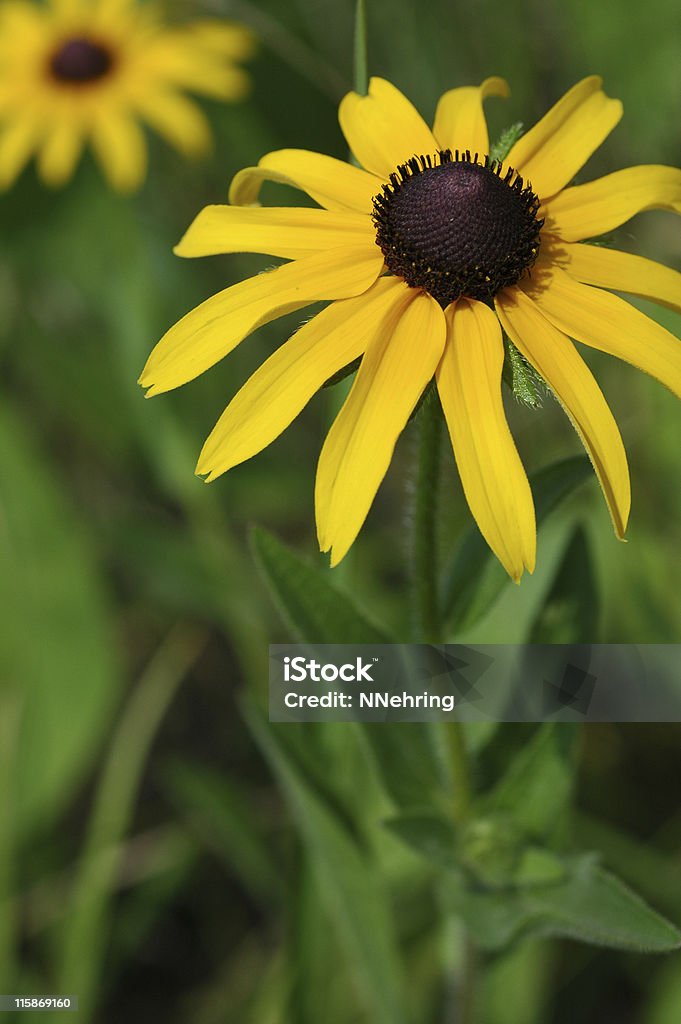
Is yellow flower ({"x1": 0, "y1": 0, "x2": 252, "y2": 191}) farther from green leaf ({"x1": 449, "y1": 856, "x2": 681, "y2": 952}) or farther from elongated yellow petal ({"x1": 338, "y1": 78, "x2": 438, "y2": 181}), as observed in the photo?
green leaf ({"x1": 449, "y1": 856, "x2": 681, "y2": 952})

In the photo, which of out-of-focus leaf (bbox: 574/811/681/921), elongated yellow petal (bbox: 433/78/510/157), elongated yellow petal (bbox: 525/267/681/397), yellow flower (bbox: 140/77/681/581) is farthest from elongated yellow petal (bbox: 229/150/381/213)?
out-of-focus leaf (bbox: 574/811/681/921)

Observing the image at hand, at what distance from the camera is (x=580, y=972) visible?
6.00ft

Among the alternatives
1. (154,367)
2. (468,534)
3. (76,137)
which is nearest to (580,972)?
(468,534)

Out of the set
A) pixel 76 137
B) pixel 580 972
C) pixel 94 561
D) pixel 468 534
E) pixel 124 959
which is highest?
pixel 76 137

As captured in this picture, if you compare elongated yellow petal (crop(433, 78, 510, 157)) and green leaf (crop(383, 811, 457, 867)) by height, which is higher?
elongated yellow petal (crop(433, 78, 510, 157))

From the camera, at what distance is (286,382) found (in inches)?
37.4

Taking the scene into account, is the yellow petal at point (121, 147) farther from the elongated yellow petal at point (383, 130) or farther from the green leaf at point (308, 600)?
the green leaf at point (308, 600)

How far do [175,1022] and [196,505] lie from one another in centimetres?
108

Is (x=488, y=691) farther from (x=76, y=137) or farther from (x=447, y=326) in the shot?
(x=76, y=137)

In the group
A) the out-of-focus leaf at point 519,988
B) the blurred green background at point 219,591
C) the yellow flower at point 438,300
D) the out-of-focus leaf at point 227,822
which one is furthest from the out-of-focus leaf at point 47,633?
the yellow flower at point 438,300

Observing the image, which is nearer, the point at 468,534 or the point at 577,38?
the point at 468,534

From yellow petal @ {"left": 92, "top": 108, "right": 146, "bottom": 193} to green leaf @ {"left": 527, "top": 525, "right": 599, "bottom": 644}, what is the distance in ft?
4.88

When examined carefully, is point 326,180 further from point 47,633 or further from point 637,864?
point 47,633

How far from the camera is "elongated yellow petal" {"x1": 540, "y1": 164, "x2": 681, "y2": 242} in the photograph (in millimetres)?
1065
